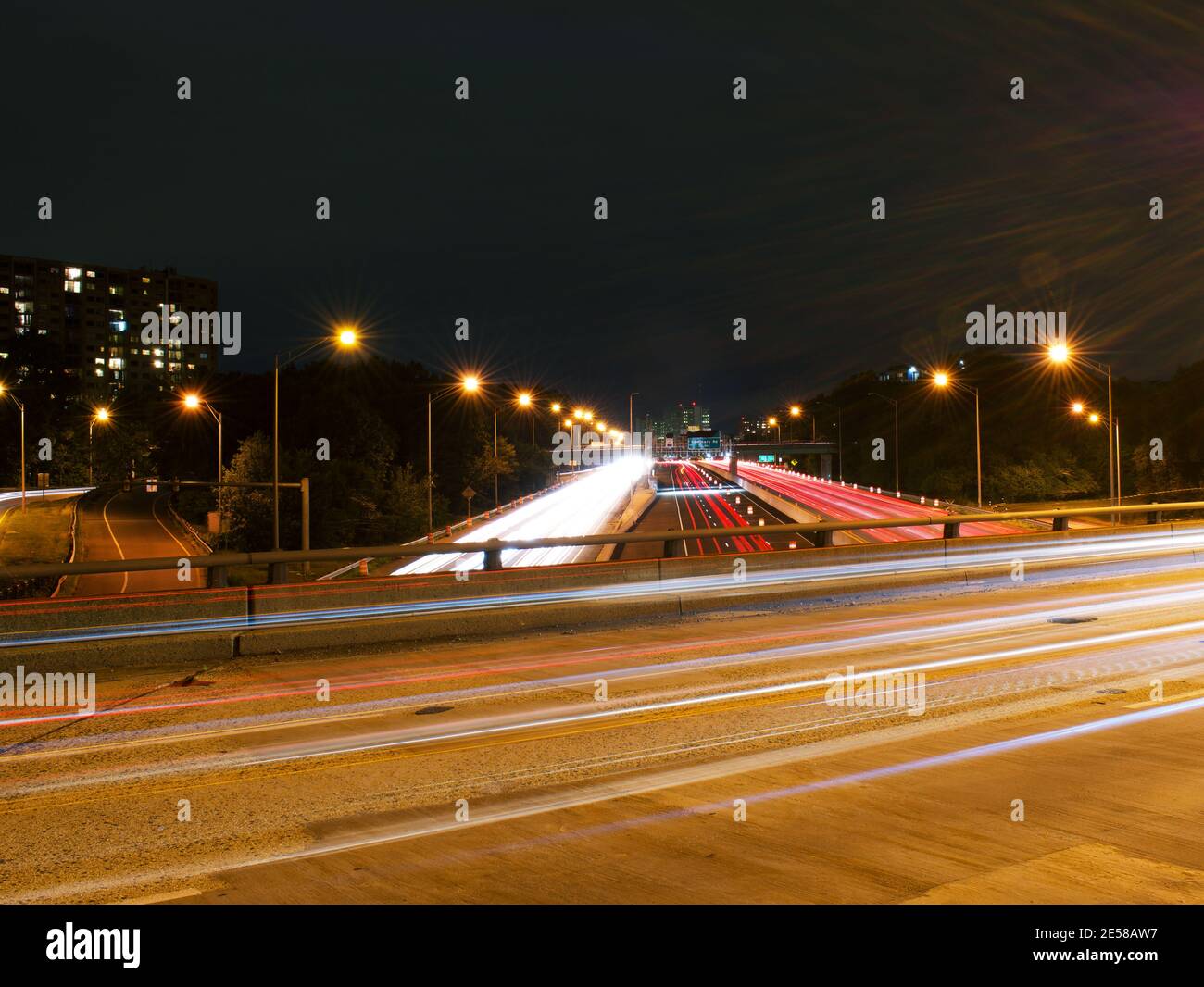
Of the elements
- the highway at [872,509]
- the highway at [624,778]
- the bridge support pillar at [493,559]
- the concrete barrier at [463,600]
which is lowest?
the highway at [624,778]

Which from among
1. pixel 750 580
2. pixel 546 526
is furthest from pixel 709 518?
pixel 750 580

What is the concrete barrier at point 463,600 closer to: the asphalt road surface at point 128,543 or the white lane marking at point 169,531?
the asphalt road surface at point 128,543

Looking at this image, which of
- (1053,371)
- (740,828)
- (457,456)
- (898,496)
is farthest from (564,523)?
(1053,371)

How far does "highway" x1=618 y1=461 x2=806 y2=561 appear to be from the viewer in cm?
6381

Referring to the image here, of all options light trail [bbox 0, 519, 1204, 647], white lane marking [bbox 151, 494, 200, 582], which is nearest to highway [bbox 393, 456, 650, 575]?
white lane marking [bbox 151, 494, 200, 582]

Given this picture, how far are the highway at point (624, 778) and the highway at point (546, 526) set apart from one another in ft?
68.7

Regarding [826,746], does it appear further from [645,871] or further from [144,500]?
[144,500]

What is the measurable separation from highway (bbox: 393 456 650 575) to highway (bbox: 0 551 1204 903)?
825 inches

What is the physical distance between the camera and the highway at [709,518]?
63.8m

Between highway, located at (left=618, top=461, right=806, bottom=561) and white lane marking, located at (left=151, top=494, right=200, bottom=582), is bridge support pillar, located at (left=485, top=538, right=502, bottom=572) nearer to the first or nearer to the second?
white lane marking, located at (left=151, top=494, right=200, bottom=582)

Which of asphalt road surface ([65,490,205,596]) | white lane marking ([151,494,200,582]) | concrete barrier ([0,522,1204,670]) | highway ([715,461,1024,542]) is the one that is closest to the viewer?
concrete barrier ([0,522,1204,670])

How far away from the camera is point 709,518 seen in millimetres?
87250

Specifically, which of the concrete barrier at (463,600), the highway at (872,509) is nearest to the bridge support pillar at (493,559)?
the concrete barrier at (463,600)

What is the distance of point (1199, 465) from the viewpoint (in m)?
83.2
